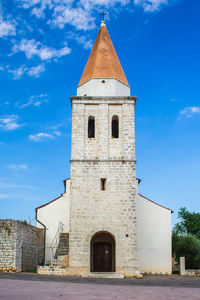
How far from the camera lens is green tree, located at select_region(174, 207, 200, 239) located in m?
34.8

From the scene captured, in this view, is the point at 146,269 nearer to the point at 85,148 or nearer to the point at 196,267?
the point at 196,267

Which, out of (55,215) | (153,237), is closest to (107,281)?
(153,237)

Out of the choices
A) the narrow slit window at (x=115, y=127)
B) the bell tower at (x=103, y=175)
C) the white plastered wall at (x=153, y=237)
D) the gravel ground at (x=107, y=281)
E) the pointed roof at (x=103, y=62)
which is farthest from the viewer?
the white plastered wall at (x=153, y=237)

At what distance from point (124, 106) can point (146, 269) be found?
38.0 ft

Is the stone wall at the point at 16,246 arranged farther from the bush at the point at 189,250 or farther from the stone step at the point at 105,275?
the bush at the point at 189,250

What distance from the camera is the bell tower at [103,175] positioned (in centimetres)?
→ 2042

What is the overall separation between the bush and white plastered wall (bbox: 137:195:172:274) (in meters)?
3.11

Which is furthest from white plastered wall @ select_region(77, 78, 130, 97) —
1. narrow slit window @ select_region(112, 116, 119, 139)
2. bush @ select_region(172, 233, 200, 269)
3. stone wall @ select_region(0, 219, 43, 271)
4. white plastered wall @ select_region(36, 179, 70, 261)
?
bush @ select_region(172, 233, 200, 269)

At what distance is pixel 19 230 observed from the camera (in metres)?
21.3

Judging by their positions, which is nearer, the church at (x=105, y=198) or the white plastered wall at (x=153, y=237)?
the church at (x=105, y=198)

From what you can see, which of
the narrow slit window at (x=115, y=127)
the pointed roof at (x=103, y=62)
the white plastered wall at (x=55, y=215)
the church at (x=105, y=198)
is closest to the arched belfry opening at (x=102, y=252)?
the church at (x=105, y=198)

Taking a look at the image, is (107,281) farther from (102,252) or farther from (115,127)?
(115,127)

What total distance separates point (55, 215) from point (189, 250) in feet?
36.1

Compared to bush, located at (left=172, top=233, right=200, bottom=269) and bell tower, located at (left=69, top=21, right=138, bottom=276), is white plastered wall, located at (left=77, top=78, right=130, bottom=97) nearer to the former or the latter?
bell tower, located at (left=69, top=21, right=138, bottom=276)
